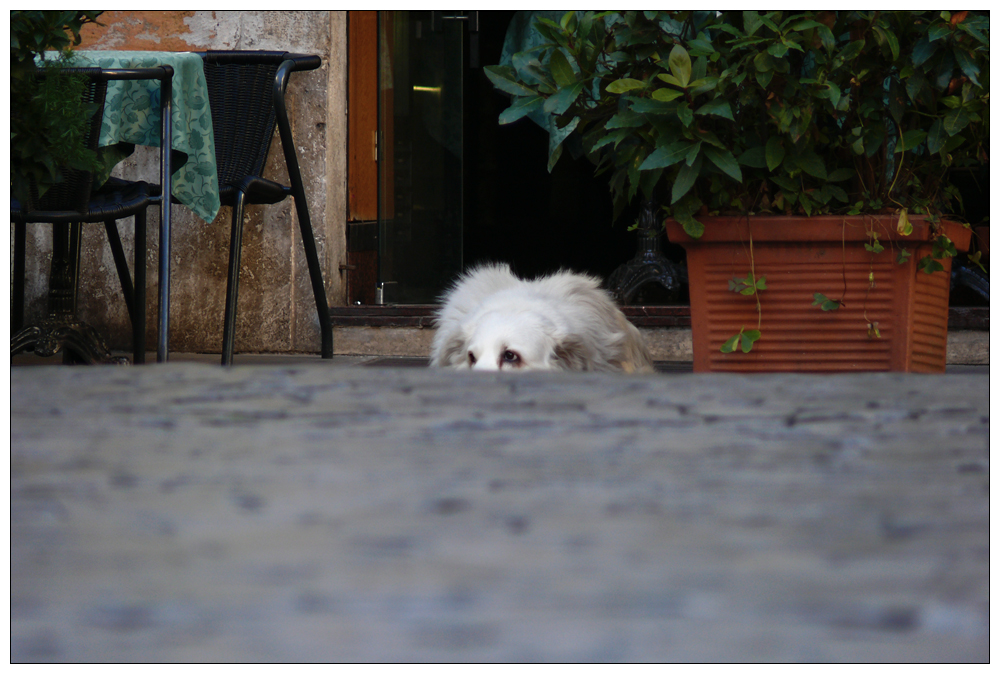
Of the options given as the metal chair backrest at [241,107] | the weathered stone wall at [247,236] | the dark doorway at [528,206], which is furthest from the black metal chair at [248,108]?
the dark doorway at [528,206]

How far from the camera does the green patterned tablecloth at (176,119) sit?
2.65 m

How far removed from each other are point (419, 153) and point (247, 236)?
1.07m

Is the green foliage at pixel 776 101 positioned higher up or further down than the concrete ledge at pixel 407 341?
higher up

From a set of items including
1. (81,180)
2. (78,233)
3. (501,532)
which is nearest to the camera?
(501,532)

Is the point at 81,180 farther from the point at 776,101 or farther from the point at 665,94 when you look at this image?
the point at 776,101

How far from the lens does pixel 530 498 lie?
617mm

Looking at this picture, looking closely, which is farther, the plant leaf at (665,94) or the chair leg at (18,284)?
the chair leg at (18,284)

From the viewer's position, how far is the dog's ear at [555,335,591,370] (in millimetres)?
2371

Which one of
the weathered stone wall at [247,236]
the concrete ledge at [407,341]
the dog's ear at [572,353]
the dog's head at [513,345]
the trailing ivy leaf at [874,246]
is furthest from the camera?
the weathered stone wall at [247,236]

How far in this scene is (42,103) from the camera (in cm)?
182

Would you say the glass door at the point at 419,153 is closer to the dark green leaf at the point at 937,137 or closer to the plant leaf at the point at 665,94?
the plant leaf at the point at 665,94

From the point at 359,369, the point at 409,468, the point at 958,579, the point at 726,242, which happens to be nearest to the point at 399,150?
the point at 726,242

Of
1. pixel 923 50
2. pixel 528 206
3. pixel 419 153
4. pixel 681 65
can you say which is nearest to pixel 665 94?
pixel 681 65

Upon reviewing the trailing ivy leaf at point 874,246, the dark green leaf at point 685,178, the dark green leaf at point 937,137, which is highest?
the dark green leaf at point 937,137
